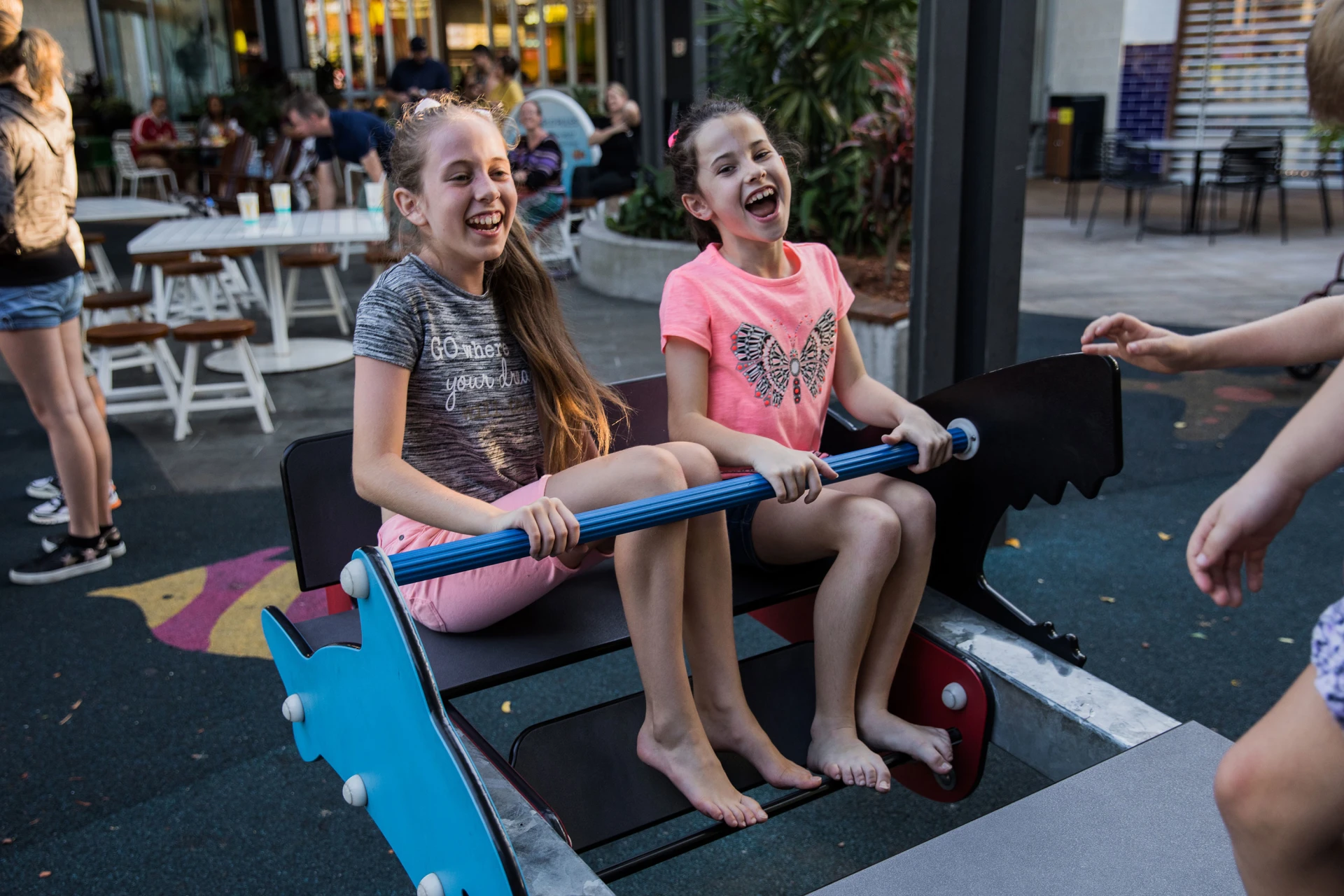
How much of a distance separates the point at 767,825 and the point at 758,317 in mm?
1091

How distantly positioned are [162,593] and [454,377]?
202cm

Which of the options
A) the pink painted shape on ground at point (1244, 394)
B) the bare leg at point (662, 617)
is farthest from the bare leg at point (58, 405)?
the pink painted shape on ground at point (1244, 394)

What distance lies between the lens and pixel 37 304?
3.26m

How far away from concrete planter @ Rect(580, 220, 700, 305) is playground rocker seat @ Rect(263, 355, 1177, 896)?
5.42 metres

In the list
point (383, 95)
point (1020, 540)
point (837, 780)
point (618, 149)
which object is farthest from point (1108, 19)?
point (837, 780)

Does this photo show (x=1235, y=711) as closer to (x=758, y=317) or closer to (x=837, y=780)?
(x=837, y=780)

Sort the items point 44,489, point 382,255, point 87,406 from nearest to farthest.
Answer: point 87,406 < point 44,489 < point 382,255

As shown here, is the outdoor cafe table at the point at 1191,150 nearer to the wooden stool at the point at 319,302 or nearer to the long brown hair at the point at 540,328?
the wooden stool at the point at 319,302

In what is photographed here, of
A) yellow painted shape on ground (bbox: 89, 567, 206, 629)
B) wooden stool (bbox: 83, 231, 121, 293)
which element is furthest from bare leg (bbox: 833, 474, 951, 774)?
wooden stool (bbox: 83, 231, 121, 293)

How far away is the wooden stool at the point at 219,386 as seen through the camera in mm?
4746

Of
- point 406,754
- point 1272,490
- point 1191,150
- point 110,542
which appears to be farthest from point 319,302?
point 1272,490

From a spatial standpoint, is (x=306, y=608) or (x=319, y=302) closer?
(x=306, y=608)

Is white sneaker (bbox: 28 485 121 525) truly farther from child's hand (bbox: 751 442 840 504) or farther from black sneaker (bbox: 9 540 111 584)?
child's hand (bbox: 751 442 840 504)

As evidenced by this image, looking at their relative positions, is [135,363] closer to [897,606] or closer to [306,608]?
[306,608]
